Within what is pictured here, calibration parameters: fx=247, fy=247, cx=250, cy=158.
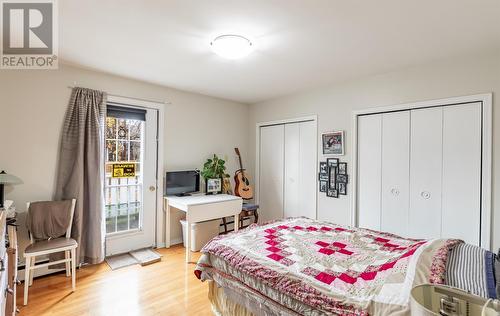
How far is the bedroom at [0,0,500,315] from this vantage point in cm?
187

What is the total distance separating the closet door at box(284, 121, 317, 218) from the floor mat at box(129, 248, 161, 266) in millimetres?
2093

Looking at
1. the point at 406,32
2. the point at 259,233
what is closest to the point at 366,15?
the point at 406,32

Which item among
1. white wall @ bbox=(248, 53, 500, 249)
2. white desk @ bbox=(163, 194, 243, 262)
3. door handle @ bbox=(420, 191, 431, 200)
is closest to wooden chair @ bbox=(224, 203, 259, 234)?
white desk @ bbox=(163, 194, 243, 262)

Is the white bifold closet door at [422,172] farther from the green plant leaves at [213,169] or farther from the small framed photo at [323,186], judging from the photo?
the green plant leaves at [213,169]

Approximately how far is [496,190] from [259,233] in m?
2.25

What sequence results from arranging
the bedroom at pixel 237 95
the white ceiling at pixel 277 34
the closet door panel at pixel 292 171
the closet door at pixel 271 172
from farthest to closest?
the closet door at pixel 271 172 → the closet door panel at pixel 292 171 → the bedroom at pixel 237 95 → the white ceiling at pixel 277 34

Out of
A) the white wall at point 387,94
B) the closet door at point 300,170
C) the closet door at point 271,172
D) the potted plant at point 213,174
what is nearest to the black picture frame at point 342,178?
the white wall at point 387,94

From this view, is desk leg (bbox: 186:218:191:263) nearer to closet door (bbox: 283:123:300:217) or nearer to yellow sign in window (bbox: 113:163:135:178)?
yellow sign in window (bbox: 113:163:135:178)

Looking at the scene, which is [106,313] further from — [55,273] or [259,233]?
[259,233]

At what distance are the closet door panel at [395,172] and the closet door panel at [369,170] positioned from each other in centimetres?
6

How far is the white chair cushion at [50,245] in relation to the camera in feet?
7.50

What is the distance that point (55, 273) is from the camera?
9.04ft

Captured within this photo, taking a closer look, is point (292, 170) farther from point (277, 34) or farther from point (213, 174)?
point (277, 34)

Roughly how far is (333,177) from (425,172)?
42.1 inches
